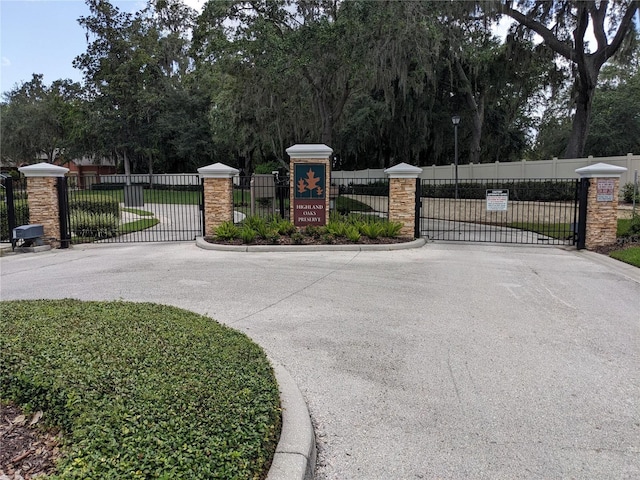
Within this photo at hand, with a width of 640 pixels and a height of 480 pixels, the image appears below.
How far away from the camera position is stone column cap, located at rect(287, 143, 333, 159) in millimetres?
12516

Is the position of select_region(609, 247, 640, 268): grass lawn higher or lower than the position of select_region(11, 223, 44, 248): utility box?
lower

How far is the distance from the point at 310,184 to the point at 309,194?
0.27 metres

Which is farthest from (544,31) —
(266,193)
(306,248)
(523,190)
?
(306,248)

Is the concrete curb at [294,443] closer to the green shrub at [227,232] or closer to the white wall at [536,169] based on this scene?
the green shrub at [227,232]

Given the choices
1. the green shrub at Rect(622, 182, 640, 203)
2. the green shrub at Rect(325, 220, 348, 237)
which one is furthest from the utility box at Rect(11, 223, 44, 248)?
the green shrub at Rect(622, 182, 640, 203)

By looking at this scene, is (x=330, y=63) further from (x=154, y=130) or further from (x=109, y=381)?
(x=154, y=130)

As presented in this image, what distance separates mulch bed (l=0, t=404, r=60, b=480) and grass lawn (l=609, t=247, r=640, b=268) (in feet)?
34.4

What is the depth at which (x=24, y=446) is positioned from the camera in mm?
2953

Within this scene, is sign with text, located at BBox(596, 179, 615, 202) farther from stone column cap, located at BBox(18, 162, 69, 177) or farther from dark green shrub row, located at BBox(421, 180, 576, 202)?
stone column cap, located at BBox(18, 162, 69, 177)

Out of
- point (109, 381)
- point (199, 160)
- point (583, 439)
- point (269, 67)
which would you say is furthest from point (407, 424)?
point (199, 160)

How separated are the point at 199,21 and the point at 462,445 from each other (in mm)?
19013

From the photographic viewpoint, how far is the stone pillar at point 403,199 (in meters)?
12.8

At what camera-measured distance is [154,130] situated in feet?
134

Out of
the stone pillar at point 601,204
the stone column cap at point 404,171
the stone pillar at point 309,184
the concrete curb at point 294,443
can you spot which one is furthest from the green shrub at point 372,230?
the concrete curb at point 294,443
